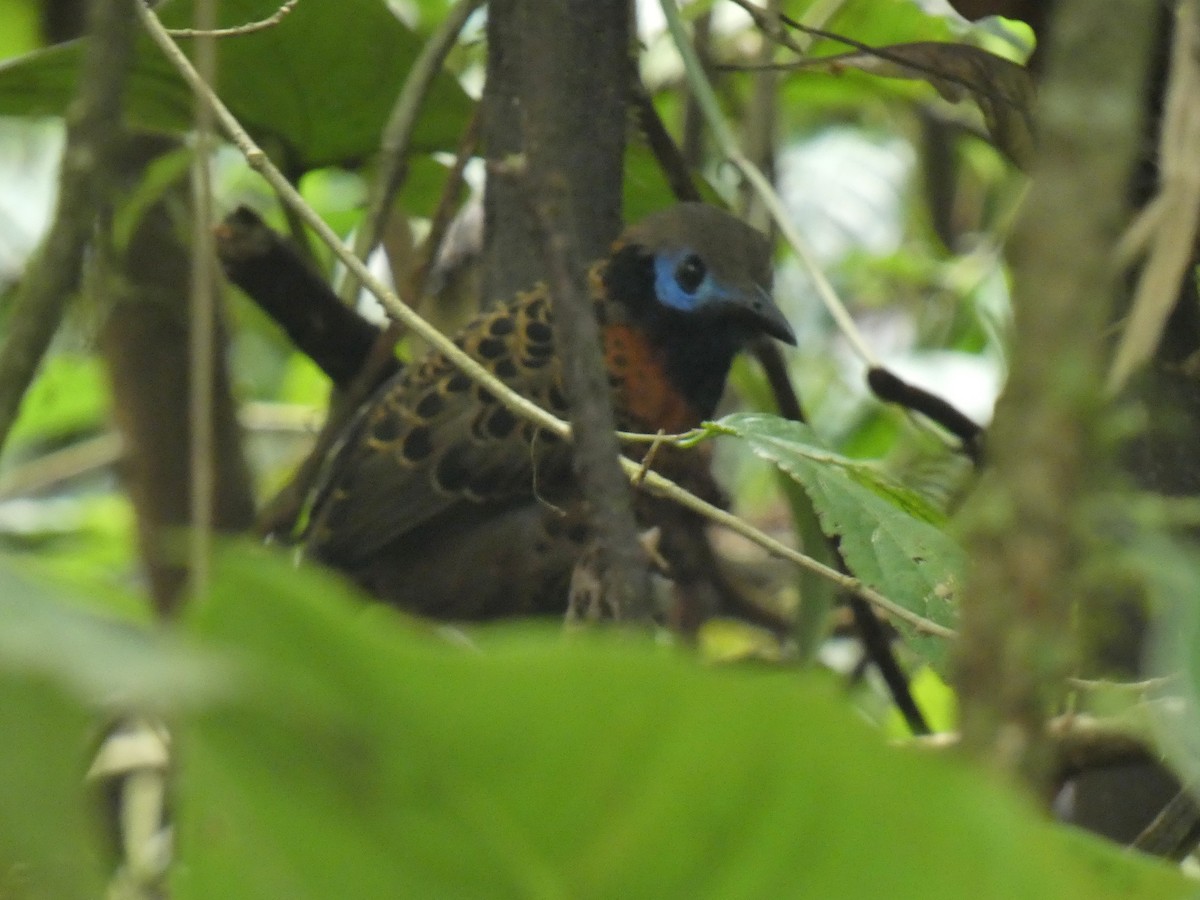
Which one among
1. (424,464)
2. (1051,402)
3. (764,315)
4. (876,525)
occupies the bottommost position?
(424,464)

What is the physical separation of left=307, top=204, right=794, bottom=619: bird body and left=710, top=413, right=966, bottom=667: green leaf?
947 mm

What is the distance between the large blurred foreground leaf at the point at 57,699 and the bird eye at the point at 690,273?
5.21 feet

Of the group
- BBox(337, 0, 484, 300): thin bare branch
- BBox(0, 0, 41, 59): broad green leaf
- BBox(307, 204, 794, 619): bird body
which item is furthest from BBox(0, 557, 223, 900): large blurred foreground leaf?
BBox(0, 0, 41, 59): broad green leaf

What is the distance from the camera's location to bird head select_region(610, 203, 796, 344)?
1.89m

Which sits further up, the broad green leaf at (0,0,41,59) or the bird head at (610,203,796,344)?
the broad green leaf at (0,0,41,59)

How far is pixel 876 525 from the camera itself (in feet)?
3.29

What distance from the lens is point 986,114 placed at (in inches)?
53.1

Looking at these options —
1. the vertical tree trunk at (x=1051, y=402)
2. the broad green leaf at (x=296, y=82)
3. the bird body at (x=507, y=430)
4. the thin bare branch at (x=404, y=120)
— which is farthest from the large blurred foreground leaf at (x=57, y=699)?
the bird body at (x=507, y=430)

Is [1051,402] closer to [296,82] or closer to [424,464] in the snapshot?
[296,82]

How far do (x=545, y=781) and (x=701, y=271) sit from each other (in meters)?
1.63

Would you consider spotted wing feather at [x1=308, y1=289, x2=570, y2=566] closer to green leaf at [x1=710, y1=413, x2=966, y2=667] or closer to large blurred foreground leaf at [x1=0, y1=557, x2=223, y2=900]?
green leaf at [x1=710, y1=413, x2=966, y2=667]

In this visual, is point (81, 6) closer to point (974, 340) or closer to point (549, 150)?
point (974, 340)

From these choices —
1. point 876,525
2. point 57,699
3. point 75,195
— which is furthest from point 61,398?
point 57,699

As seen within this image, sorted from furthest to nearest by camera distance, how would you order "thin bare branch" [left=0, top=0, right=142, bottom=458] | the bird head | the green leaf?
the bird head, "thin bare branch" [left=0, top=0, right=142, bottom=458], the green leaf
